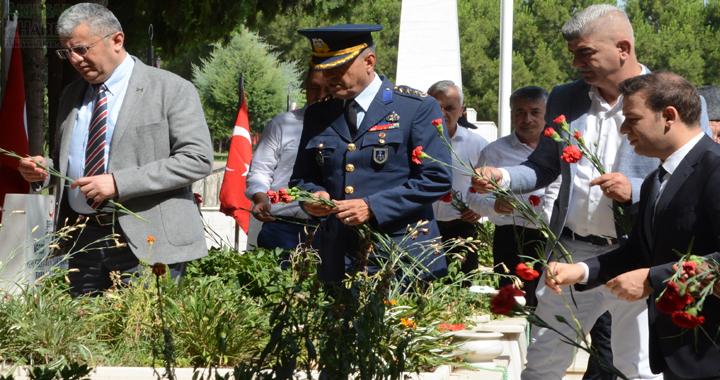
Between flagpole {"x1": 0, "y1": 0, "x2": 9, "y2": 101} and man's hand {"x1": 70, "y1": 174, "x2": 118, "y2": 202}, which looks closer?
man's hand {"x1": 70, "y1": 174, "x2": 118, "y2": 202}

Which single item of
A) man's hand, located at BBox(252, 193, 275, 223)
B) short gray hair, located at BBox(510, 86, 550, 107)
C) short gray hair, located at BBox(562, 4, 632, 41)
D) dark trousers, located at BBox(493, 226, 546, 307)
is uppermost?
short gray hair, located at BBox(562, 4, 632, 41)

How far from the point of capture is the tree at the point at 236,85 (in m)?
35.2

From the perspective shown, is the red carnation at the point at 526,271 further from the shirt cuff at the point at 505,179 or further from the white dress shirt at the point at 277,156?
the white dress shirt at the point at 277,156

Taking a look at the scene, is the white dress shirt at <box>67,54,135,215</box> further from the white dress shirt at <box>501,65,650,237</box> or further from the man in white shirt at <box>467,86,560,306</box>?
the man in white shirt at <box>467,86,560,306</box>

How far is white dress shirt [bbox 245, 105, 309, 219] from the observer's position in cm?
477

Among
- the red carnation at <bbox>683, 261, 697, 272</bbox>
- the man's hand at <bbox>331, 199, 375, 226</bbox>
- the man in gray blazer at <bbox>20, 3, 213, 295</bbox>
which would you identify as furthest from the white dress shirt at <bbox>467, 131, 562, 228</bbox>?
the red carnation at <bbox>683, 261, 697, 272</bbox>

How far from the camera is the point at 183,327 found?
3.00 metres

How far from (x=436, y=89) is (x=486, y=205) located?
51.5 inches

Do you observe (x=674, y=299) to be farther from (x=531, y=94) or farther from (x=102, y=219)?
(x=531, y=94)

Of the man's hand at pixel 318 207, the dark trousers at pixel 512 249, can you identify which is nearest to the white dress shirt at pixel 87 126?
the man's hand at pixel 318 207

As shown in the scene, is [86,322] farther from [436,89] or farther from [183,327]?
[436,89]

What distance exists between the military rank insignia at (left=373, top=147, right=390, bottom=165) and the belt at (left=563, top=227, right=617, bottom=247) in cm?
Answer: 93

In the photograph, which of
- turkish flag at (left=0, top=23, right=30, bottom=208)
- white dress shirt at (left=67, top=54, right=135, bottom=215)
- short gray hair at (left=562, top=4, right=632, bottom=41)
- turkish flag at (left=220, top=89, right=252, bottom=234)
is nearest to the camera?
short gray hair at (left=562, top=4, right=632, bottom=41)

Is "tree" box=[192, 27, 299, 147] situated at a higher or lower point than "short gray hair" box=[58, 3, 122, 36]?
lower
